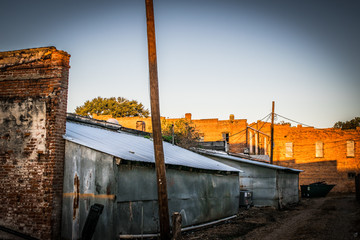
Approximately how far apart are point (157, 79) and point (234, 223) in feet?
30.1

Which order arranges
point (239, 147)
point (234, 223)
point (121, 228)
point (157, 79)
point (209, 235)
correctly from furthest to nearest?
point (239, 147) < point (234, 223) < point (209, 235) < point (121, 228) < point (157, 79)

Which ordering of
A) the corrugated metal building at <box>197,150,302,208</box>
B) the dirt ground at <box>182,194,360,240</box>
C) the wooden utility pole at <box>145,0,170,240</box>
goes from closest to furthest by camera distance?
the wooden utility pole at <box>145,0,170,240</box> → the dirt ground at <box>182,194,360,240</box> → the corrugated metal building at <box>197,150,302,208</box>

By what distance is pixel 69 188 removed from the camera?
34.1 feet

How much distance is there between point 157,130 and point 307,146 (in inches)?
1496

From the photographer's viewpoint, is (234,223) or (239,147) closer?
(234,223)

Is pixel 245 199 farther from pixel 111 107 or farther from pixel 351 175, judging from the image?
pixel 111 107

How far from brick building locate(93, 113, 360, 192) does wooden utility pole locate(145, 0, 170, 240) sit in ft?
114

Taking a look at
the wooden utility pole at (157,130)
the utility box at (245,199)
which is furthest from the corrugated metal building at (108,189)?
the utility box at (245,199)

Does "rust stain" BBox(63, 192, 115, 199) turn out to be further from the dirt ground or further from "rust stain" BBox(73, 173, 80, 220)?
the dirt ground

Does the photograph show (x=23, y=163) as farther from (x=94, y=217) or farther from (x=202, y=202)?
(x=202, y=202)

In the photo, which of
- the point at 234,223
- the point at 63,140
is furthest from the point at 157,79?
the point at 234,223

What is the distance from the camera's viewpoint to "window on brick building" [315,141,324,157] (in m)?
42.7

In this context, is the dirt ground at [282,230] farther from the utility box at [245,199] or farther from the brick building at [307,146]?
the brick building at [307,146]

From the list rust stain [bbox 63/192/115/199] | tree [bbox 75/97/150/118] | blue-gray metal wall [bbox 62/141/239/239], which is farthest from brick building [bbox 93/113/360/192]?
rust stain [bbox 63/192/115/199]
